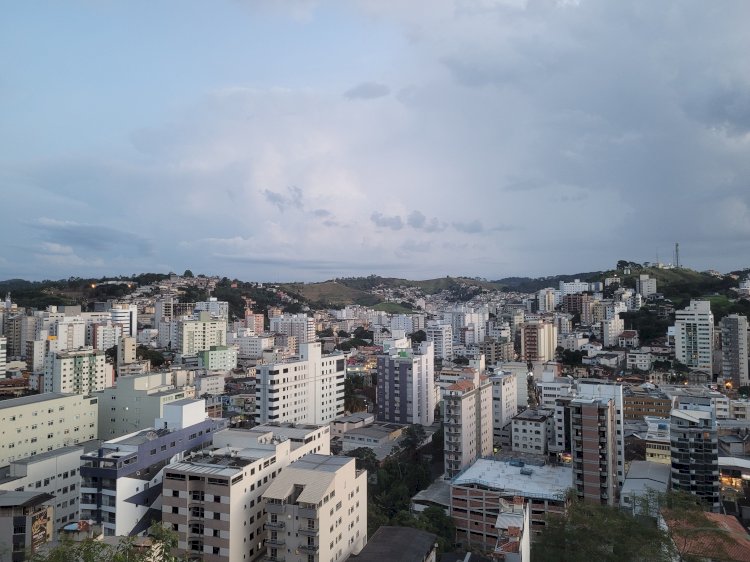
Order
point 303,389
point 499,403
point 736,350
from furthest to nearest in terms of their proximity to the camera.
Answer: point 736,350 → point 303,389 → point 499,403

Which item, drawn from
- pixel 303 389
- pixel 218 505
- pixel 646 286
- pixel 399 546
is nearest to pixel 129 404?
pixel 303 389

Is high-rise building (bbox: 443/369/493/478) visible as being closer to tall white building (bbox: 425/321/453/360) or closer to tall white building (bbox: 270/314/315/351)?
tall white building (bbox: 425/321/453/360)

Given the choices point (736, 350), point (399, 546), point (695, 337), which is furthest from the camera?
point (695, 337)

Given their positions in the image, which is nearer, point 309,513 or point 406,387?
point 309,513

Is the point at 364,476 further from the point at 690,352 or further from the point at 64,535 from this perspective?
the point at 690,352

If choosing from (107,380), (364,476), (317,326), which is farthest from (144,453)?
(317,326)

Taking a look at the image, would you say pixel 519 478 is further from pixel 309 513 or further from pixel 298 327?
pixel 298 327

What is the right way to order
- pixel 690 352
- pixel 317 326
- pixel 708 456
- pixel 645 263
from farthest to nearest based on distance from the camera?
pixel 645 263
pixel 317 326
pixel 690 352
pixel 708 456

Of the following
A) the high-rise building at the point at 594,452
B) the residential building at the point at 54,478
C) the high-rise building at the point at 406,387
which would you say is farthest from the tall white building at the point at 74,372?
the high-rise building at the point at 594,452
